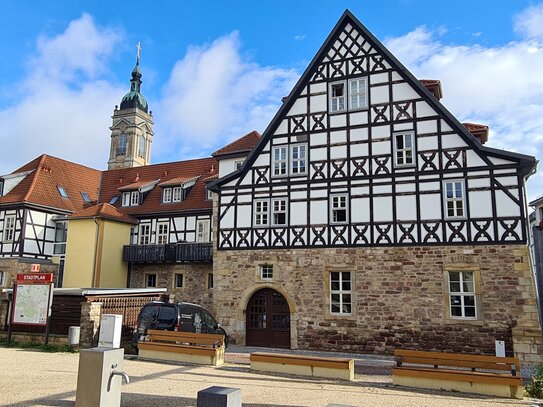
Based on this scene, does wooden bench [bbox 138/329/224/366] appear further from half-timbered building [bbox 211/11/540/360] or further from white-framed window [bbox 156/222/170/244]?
white-framed window [bbox 156/222/170/244]

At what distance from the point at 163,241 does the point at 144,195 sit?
3740 mm

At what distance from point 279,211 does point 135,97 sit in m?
43.7

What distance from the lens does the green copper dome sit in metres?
57.1

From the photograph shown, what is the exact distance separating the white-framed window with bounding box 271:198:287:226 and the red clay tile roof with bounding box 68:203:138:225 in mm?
10692

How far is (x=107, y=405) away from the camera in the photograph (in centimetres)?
673

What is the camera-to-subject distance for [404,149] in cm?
1748

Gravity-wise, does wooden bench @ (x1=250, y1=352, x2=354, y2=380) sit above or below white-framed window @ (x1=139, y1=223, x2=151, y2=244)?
below

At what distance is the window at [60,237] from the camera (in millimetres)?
26906

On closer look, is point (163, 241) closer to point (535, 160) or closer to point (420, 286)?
point (420, 286)

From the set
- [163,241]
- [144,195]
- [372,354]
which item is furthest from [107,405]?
[144,195]

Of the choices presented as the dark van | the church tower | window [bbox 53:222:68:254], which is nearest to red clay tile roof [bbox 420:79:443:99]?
the dark van

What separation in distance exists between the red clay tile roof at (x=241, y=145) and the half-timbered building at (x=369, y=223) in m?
3.70

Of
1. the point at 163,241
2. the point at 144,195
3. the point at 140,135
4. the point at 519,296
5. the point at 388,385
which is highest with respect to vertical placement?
the point at 140,135

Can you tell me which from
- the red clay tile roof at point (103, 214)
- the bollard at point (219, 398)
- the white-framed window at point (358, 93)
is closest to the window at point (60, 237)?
the red clay tile roof at point (103, 214)
